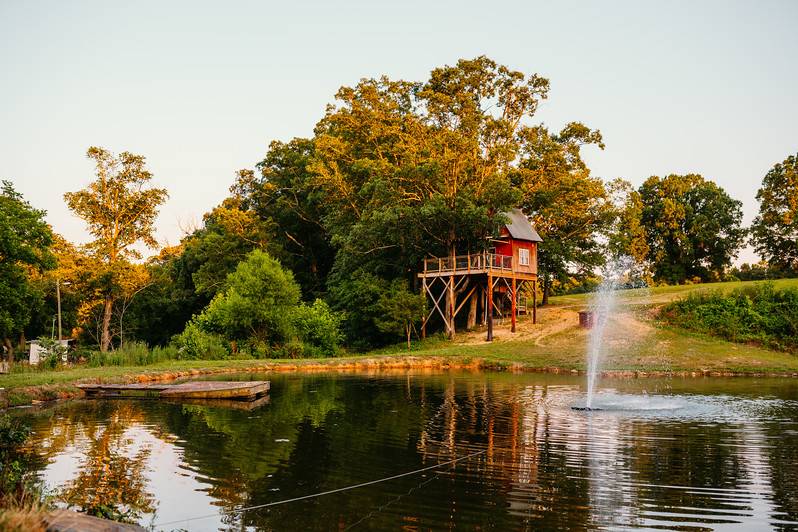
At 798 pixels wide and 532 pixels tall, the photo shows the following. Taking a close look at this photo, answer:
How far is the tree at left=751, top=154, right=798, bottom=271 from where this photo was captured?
60906 mm

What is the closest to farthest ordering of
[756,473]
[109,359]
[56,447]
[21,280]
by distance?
[756,473], [56,447], [109,359], [21,280]

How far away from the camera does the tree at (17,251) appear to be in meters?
35.2

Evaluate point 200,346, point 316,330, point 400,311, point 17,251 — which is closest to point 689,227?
point 400,311

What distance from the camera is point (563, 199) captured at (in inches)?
2029

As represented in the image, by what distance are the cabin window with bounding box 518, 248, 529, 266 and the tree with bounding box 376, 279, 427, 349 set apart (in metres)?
8.20

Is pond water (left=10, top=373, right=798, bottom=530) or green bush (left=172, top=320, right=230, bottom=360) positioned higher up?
green bush (left=172, top=320, right=230, bottom=360)

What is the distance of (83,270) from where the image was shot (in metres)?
51.6

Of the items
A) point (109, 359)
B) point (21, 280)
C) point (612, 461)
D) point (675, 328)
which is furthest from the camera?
point (675, 328)

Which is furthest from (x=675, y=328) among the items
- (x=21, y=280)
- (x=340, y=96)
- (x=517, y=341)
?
(x=21, y=280)

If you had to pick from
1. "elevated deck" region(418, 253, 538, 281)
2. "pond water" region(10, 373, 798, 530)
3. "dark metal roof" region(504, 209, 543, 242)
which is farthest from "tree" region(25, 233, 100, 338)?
"pond water" region(10, 373, 798, 530)

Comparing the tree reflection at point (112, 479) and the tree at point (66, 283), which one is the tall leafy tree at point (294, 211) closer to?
the tree at point (66, 283)

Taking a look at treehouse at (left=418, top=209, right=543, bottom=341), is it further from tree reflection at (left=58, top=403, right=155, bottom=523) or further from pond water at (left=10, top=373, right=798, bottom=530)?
tree reflection at (left=58, top=403, right=155, bottom=523)

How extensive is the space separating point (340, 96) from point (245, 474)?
152ft

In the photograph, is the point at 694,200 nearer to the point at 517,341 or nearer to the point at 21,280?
the point at 517,341
